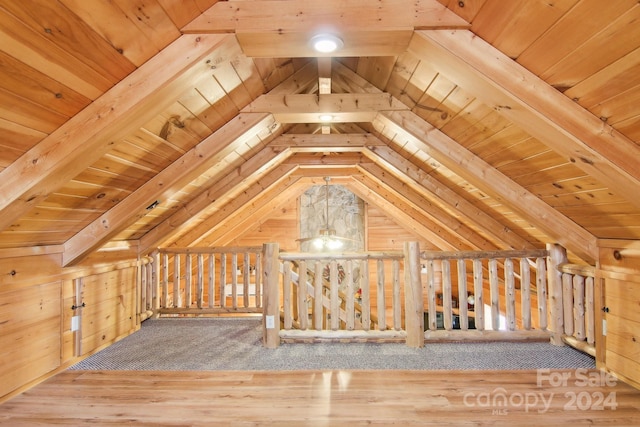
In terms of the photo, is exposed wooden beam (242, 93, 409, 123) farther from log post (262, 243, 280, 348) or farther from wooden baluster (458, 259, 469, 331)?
wooden baluster (458, 259, 469, 331)

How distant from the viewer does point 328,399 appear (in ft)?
6.89

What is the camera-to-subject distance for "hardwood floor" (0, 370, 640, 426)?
6.27 ft

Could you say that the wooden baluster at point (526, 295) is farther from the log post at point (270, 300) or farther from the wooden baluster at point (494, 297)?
the log post at point (270, 300)

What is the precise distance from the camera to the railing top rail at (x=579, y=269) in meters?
2.60

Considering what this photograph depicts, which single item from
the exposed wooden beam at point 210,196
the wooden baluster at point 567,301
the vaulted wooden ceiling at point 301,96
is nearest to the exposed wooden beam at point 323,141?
the exposed wooden beam at point 210,196

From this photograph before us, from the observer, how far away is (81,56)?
130 centimetres

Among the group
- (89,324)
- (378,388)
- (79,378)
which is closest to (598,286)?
(378,388)

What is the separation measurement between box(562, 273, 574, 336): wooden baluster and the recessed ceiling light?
2.90 meters

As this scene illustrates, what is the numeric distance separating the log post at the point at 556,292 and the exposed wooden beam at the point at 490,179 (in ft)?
1.35

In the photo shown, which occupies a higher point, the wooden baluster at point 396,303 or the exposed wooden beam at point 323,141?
the exposed wooden beam at point 323,141

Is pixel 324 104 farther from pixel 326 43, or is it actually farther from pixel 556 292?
pixel 556 292

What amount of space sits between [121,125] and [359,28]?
127cm

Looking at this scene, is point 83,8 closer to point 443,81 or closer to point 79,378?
point 443,81

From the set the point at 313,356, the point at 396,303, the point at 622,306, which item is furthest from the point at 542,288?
the point at 313,356
